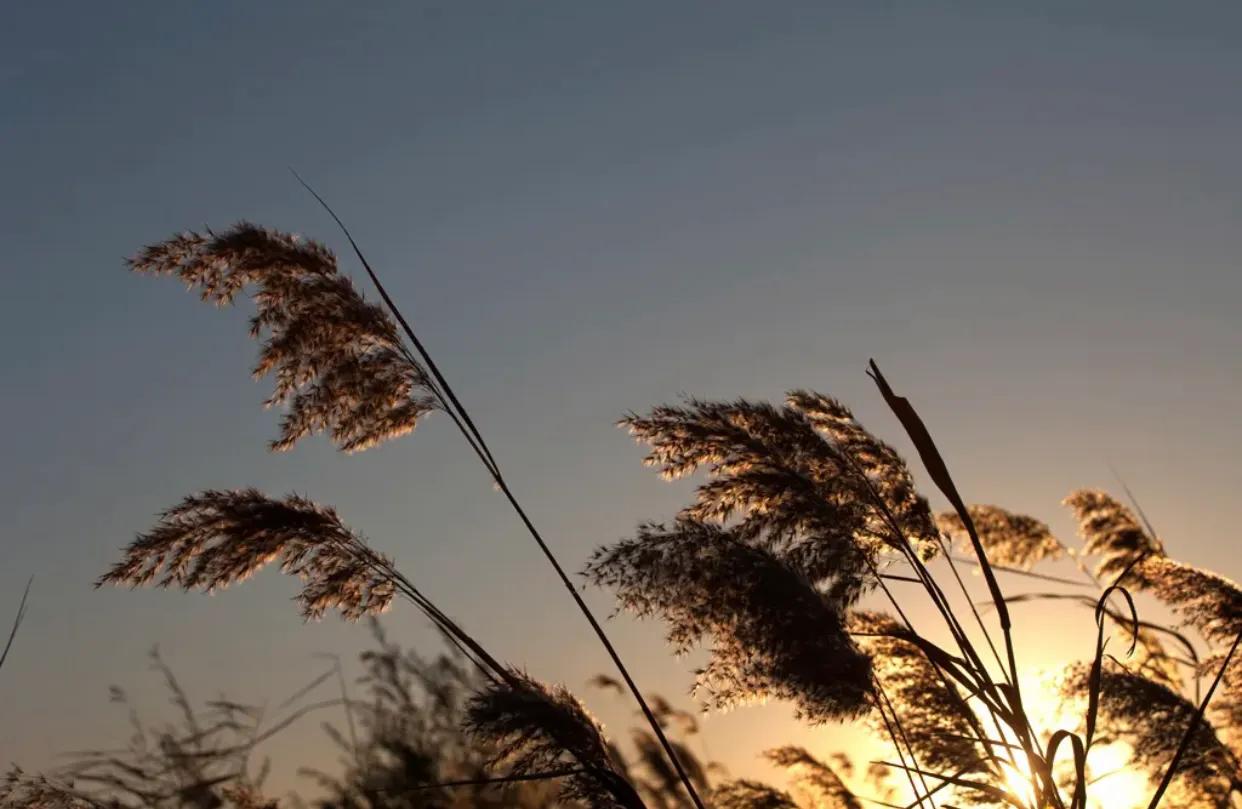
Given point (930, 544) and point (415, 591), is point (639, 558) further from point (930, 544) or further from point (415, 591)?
point (930, 544)

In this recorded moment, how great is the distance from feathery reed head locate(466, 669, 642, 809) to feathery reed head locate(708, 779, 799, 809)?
230 centimetres

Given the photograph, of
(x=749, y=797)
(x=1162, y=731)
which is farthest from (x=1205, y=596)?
(x=749, y=797)

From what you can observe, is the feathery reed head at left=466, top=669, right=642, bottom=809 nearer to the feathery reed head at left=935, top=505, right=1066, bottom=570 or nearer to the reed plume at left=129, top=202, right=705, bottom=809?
the reed plume at left=129, top=202, right=705, bottom=809

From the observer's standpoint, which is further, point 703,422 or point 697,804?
point 703,422

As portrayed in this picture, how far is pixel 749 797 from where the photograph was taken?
4.62 m

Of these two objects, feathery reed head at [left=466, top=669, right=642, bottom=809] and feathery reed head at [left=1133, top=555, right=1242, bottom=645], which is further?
feathery reed head at [left=1133, top=555, right=1242, bottom=645]

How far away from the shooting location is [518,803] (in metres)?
4.31

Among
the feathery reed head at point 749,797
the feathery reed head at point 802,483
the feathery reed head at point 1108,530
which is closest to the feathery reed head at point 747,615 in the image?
the feathery reed head at point 802,483

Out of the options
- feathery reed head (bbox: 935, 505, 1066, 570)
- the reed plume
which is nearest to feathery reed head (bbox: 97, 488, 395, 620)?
the reed plume

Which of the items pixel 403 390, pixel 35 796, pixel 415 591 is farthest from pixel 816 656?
pixel 35 796

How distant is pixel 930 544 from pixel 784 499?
16.2 inches

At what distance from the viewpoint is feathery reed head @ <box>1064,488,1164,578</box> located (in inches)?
241

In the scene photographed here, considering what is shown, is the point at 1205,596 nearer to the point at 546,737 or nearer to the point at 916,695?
the point at 916,695

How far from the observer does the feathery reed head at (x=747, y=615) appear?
9.05 feet
